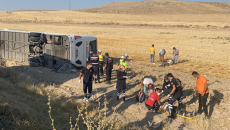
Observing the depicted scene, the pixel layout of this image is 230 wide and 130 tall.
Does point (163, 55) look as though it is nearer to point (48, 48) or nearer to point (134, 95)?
point (134, 95)

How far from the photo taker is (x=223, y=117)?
7.90 m

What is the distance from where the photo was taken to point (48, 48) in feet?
44.0

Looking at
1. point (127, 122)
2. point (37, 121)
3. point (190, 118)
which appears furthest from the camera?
point (190, 118)

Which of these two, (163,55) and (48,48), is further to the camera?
(163,55)

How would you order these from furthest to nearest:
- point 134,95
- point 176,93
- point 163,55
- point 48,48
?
point 163,55
point 48,48
point 134,95
point 176,93

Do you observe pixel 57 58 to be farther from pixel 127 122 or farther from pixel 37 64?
pixel 127 122

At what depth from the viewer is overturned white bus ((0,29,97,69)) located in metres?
12.8

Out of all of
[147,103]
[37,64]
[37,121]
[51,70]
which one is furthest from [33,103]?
[37,64]

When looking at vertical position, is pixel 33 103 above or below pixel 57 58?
below

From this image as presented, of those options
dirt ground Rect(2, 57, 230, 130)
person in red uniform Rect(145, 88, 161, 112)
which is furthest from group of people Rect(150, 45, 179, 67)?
person in red uniform Rect(145, 88, 161, 112)

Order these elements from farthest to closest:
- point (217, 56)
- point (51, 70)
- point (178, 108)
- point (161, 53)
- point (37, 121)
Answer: point (217, 56) < point (161, 53) < point (51, 70) < point (178, 108) < point (37, 121)

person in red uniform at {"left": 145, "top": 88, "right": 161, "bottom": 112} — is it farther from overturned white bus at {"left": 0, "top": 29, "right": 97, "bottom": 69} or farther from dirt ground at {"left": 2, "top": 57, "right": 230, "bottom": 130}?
overturned white bus at {"left": 0, "top": 29, "right": 97, "bottom": 69}

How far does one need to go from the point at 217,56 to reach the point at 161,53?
6.98 meters

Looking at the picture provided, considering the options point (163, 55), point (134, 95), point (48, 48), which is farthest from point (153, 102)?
point (163, 55)
